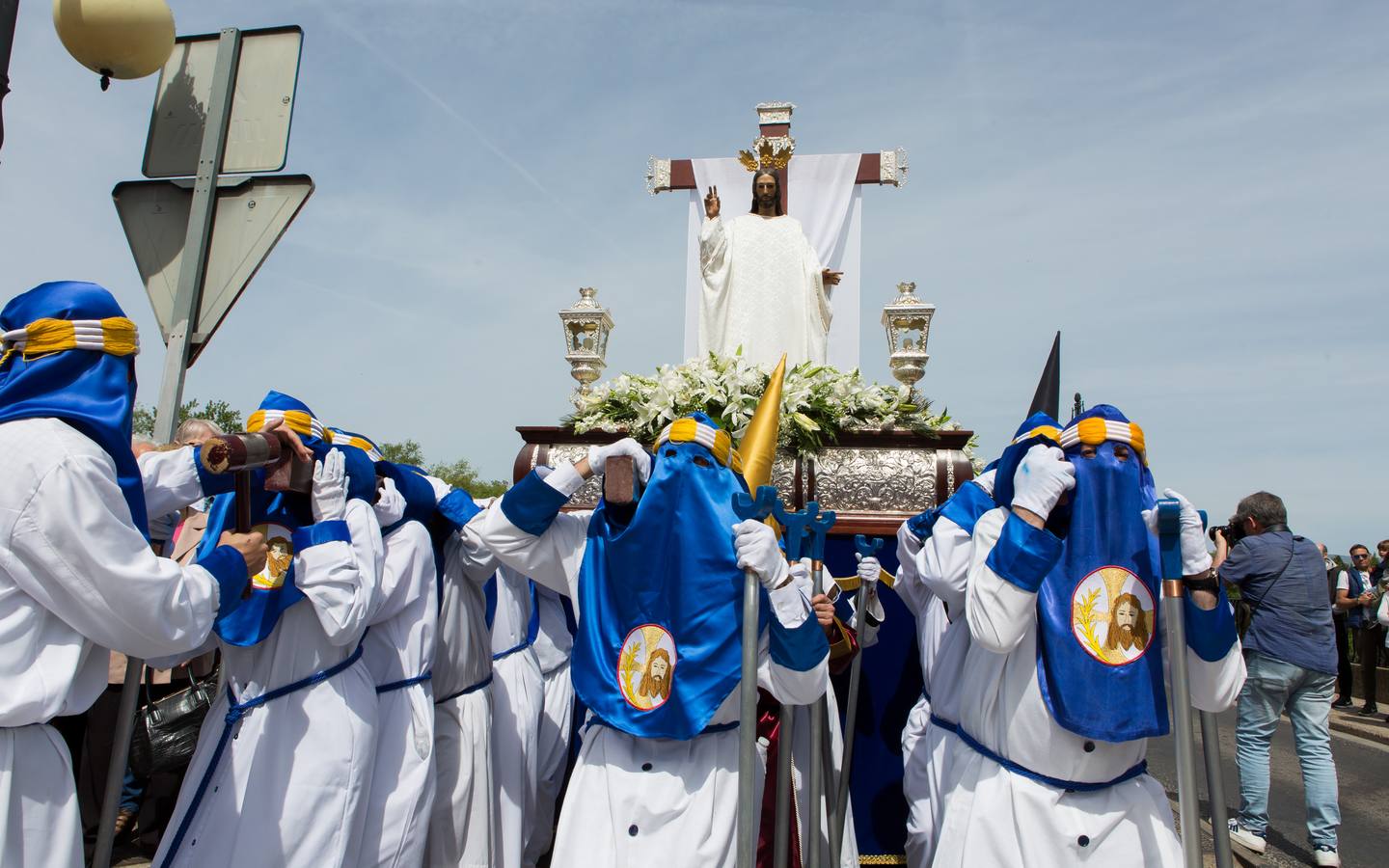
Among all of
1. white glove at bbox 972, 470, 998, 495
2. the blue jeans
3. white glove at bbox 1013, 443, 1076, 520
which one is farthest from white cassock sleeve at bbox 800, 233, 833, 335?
white glove at bbox 1013, 443, 1076, 520

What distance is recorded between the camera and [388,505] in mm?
3730

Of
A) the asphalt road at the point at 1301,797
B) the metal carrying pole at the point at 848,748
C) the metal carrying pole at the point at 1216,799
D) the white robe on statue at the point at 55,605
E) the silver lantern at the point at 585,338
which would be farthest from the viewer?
the silver lantern at the point at 585,338

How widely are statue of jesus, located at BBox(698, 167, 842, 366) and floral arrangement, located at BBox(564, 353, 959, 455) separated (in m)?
1.40

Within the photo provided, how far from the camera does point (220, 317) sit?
9.86 ft

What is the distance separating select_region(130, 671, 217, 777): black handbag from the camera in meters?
4.45

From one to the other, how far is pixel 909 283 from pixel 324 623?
15.8 feet

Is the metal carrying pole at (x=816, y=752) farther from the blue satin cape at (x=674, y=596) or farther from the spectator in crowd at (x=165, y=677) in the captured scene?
the spectator in crowd at (x=165, y=677)

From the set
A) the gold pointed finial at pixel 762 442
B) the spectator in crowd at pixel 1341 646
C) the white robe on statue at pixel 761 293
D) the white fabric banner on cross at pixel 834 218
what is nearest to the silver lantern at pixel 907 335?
the white robe on statue at pixel 761 293

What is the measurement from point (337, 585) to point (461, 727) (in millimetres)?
1242

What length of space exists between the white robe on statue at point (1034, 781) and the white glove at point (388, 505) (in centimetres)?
215

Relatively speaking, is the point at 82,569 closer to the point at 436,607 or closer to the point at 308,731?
the point at 308,731

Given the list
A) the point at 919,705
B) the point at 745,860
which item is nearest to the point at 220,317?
the point at 745,860

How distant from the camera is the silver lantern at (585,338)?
22.7 ft

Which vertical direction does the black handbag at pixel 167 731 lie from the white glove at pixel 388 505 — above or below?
below
